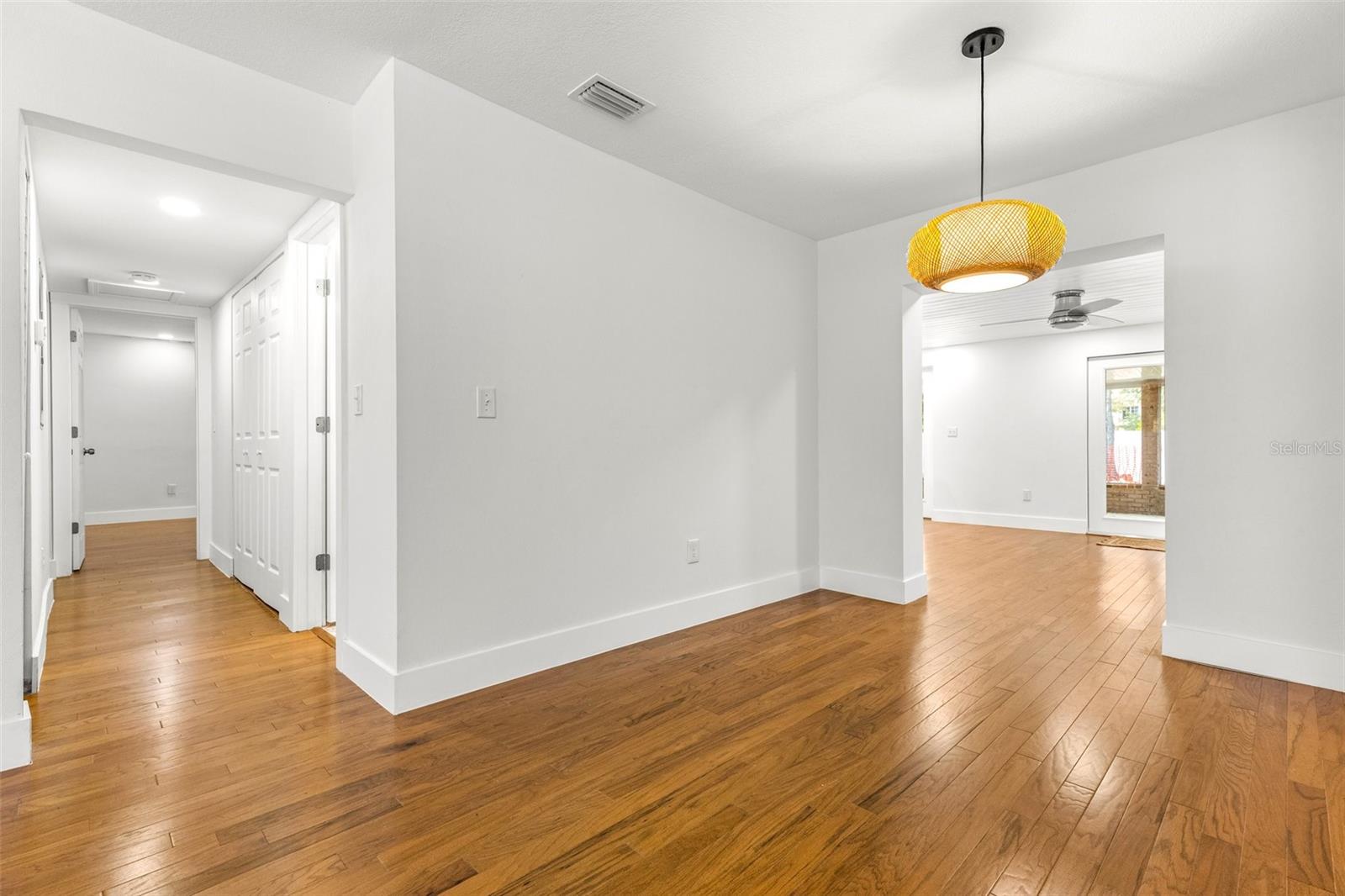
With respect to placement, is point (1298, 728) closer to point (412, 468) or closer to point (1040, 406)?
point (412, 468)

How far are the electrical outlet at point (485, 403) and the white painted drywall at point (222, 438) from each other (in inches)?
132

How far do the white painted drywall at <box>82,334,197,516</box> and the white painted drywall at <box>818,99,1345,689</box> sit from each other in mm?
9378

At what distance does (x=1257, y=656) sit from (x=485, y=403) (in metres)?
3.49

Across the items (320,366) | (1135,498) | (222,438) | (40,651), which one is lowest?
(40,651)

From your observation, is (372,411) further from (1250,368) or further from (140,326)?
(140,326)

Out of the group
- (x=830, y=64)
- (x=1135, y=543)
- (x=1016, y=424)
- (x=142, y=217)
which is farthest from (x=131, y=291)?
(x=1135, y=543)

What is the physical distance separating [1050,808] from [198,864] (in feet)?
7.11

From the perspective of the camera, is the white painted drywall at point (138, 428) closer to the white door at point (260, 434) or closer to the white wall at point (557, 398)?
the white door at point (260, 434)

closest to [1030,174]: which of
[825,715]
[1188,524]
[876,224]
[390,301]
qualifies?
[876,224]

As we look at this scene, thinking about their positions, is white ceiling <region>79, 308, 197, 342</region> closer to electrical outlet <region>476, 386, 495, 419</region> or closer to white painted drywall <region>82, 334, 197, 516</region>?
white painted drywall <region>82, 334, 197, 516</region>

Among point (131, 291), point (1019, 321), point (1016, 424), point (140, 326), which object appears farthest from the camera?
point (1016, 424)

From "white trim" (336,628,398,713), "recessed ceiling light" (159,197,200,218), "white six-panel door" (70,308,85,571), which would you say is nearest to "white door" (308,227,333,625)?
"recessed ceiling light" (159,197,200,218)

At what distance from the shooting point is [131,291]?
203 inches

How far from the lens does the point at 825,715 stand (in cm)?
233
